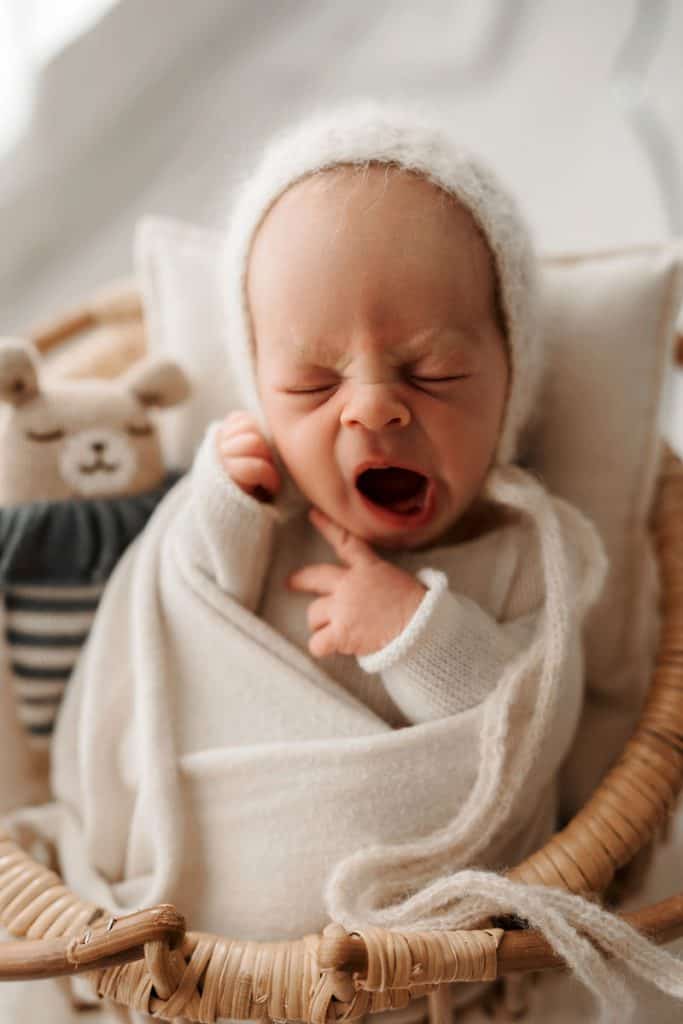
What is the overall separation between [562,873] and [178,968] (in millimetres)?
315

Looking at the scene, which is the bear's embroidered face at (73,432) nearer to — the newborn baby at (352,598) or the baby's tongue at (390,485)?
the newborn baby at (352,598)

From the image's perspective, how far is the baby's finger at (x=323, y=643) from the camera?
2.70 feet

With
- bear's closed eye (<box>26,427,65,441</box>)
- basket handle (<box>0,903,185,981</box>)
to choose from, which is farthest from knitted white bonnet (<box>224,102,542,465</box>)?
basket handle (<box>0,903,185,981</box>)

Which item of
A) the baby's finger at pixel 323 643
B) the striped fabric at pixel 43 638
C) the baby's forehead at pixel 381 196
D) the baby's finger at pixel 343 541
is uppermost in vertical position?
the baby's forehead at pixel 381 196

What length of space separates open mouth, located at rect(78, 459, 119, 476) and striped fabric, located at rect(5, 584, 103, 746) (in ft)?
0.41

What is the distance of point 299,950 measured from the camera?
2.09ft

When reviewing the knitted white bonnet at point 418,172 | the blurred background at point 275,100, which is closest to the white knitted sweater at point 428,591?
the knitted white bonnet at point 418,172

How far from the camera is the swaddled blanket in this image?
0.78m

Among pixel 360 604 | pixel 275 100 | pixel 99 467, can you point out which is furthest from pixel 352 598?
pixel 275 100

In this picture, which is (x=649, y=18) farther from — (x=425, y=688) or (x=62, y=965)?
(x=62, y=965)

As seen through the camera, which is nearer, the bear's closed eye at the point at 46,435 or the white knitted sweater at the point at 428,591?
the white knitted sweater at the point at 428,591

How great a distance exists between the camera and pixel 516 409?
888 millimetres

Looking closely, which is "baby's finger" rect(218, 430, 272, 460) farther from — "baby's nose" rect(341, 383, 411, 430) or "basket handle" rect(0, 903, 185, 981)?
"basket handle" rect(0, 903, 185, 981)

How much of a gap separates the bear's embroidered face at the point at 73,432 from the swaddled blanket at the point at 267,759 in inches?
4.9
